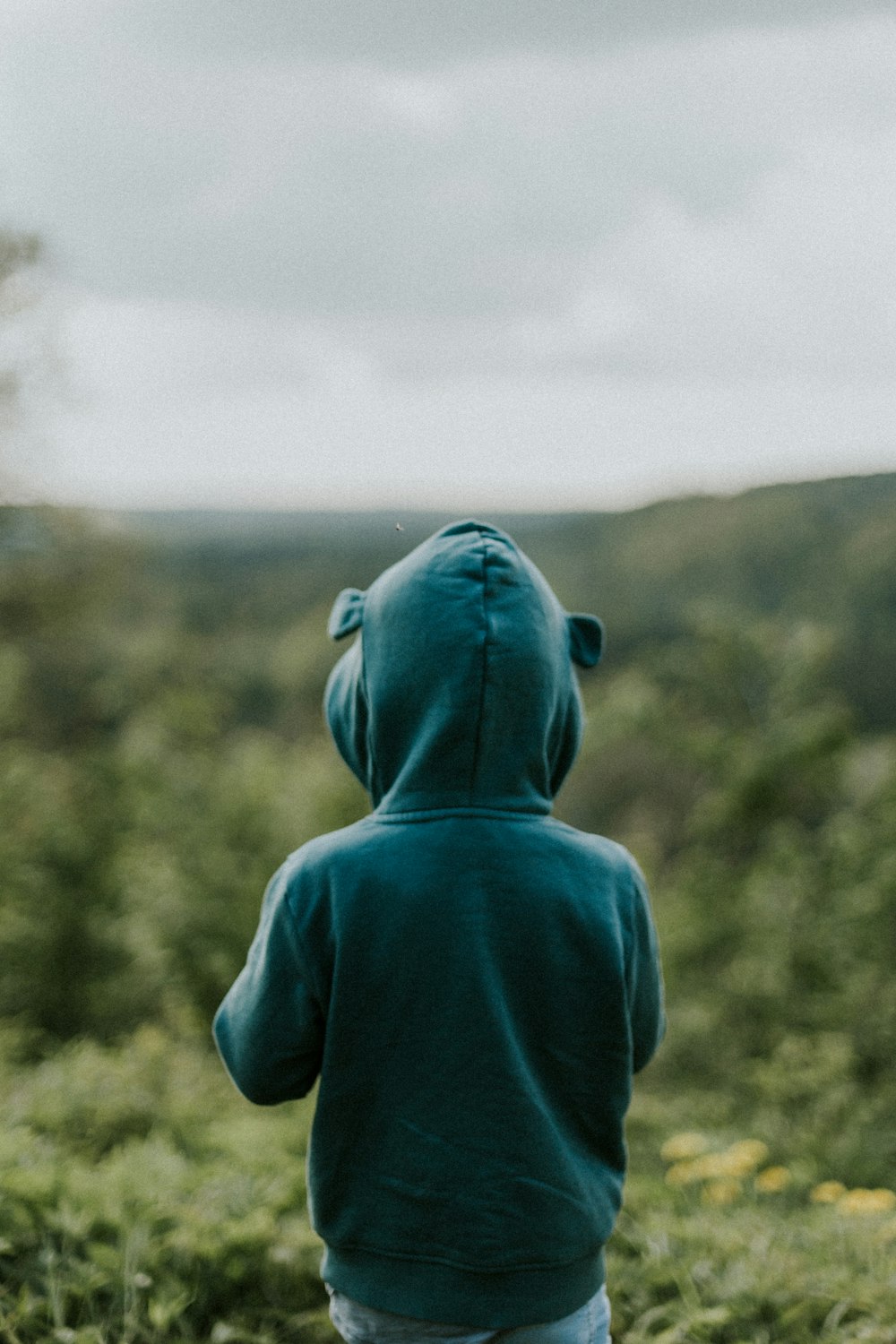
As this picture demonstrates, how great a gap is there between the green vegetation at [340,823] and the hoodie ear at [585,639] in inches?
25.7

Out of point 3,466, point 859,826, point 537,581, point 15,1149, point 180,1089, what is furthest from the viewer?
point 3,466

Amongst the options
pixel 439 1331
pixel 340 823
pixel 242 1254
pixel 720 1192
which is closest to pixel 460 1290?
pixel 439 1331

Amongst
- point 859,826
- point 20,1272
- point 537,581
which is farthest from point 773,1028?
point 537,581

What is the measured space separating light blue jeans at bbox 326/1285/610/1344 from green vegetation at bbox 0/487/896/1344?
31.7 inches

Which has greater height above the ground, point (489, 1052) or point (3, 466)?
point (3, 466)

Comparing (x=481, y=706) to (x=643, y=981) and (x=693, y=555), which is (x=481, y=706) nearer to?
(x=643, y=981)

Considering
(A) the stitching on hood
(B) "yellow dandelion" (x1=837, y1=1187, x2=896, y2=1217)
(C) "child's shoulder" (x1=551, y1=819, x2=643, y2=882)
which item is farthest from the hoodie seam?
(B) "yellow dandelion" (x1=837, y1=1187, x2=896, y2=1217)

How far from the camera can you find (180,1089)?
377 cm

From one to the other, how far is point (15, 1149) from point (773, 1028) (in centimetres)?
653

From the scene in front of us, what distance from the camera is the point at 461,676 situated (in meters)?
1.44

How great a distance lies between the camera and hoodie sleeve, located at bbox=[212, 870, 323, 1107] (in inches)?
55.2

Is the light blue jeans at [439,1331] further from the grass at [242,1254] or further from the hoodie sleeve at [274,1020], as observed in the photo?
the grass at [242,1254]

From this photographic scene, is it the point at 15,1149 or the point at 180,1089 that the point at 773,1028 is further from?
the point at 15,1149

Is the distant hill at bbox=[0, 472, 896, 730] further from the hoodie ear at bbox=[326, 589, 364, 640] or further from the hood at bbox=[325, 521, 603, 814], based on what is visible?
the hood at bbox=[325, 521, 603, 814]
